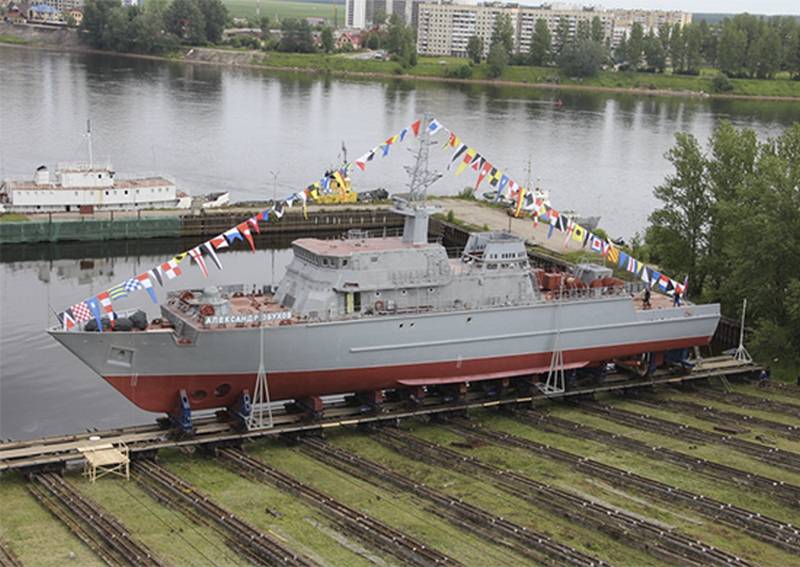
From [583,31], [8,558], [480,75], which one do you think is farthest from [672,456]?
[583,31]

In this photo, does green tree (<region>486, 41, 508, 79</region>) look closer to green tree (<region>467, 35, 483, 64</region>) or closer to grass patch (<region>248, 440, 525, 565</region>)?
green tree (<region>467, 35, 483, 64</region>)

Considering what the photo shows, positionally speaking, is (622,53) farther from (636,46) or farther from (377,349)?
(377,349)

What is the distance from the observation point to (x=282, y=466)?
26.7 metres

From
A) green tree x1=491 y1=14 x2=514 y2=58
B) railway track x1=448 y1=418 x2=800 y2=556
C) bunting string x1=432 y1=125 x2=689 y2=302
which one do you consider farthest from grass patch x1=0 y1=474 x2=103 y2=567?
green tree x1=491 y1=14 x2=514 y2=58

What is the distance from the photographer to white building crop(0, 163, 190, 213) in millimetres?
56656

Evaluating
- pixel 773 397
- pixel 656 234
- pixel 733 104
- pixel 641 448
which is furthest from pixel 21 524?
pixel 733 104

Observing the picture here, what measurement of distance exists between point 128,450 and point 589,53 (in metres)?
132

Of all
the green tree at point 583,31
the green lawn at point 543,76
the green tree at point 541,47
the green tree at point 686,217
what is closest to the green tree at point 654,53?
the green lawn at point 543,76

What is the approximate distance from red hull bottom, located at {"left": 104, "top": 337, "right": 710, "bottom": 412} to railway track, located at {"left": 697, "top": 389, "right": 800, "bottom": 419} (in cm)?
374

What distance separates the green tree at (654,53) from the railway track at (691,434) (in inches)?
5151

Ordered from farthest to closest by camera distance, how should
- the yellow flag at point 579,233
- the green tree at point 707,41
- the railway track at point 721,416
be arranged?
the green tree at point 707,41, the yellow flag at point 579,233, the railway track at point 721,416

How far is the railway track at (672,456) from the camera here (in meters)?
26.2

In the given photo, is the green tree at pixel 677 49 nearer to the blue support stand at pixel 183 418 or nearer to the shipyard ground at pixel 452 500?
the shipyard ground at pixel 452 500

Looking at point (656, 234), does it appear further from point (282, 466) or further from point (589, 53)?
point (589, 53)
